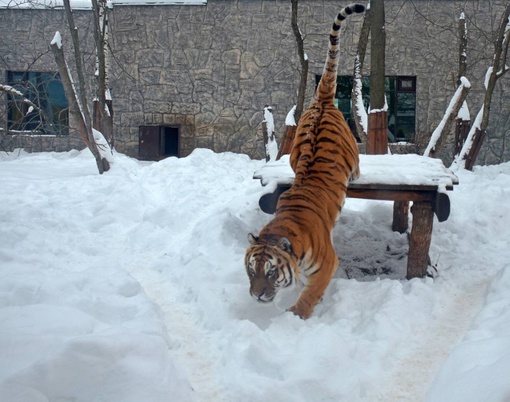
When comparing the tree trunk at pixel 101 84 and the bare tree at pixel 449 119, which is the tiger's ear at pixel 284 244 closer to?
the bare tree at pixel 449 119

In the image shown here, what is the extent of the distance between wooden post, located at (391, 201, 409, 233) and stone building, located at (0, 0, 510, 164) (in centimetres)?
647

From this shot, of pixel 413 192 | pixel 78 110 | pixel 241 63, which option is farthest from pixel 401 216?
pixel 241 63

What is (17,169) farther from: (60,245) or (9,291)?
(9,291)

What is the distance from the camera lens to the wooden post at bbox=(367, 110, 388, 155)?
6.09 meters

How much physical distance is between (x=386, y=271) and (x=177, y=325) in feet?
6.59

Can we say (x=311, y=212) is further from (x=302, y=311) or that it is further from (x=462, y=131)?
(x=462, y=131)

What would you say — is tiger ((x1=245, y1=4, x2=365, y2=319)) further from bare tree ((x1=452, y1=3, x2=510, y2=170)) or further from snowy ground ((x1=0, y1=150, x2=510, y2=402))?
bare tree ((x1=452, y1=3, x2=510, y2=170))

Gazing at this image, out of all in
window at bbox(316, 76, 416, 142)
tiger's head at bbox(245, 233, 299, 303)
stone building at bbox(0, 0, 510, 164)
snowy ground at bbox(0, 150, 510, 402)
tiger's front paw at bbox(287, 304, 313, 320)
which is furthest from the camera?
window at bbox(316, 76, 416, 142)

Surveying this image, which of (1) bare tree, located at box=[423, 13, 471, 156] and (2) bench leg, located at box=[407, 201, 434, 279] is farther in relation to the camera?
(1) bare tree, located at box=[423, 13, 471, 156]

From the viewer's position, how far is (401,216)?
17.7 ft

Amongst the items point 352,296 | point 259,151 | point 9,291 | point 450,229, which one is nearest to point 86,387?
point 9,291

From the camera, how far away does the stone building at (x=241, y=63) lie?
11422 mm

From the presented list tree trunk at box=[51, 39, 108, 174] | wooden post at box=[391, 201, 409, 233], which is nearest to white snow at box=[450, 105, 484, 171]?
wooden post at box=[391, 201, 409, 233]

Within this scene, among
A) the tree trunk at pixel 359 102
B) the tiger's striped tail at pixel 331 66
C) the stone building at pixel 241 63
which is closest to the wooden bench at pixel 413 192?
the tiger's striped tail at pixel 331 66
